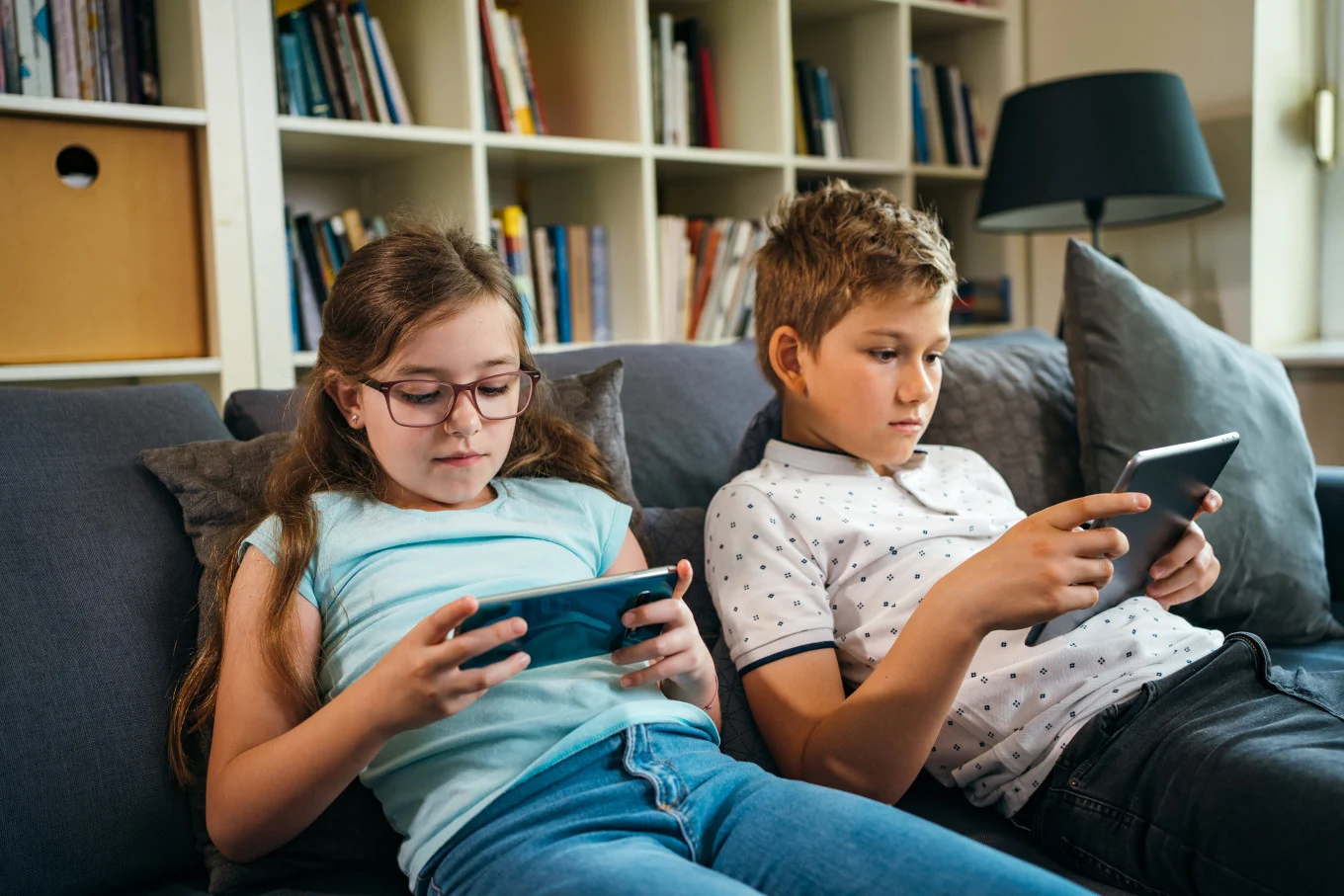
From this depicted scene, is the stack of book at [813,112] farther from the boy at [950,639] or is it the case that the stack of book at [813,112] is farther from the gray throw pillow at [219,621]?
the gray throw pillow at [219,621]

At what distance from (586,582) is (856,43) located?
98.1 inches

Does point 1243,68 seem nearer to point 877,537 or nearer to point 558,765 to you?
point 877,537

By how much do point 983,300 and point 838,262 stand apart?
2.01 metres

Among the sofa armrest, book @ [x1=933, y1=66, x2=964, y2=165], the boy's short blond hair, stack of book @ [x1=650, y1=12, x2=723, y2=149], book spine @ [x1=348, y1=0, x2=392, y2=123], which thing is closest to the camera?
the boy's short blond hair

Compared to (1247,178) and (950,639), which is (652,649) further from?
(1247,178)

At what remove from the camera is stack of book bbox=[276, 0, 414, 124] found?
211 cm

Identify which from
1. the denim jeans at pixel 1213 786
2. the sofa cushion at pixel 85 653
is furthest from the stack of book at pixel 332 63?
the denim jeans at pixel 1213 786

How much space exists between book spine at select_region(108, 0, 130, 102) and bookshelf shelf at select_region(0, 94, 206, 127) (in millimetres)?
19

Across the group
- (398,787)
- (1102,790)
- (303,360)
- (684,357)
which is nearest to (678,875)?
(398,787)

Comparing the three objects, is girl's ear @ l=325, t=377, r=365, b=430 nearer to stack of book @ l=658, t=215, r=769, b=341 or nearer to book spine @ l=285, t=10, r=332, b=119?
book spine @ l=285, t=10, r=332, b=119

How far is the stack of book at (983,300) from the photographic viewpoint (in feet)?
10.2

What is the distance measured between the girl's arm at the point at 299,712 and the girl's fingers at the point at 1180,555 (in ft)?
2.23

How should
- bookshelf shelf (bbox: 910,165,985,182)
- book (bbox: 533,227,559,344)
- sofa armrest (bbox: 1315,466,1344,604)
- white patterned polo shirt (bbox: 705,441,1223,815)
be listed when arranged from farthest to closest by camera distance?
bookshelf shelf (bbox: 910,165,985,182), book (bbox: 533,227,559,344), sofa armrest (bbox: 1315,466,1344,604), white patterned polo shirt (bbox: 705,441,1223,815)

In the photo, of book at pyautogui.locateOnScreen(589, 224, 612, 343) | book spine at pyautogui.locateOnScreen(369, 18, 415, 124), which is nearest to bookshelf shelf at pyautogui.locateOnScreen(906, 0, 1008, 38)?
book at pyautogui.locateOnScreen(589, 224, 612, 343)
